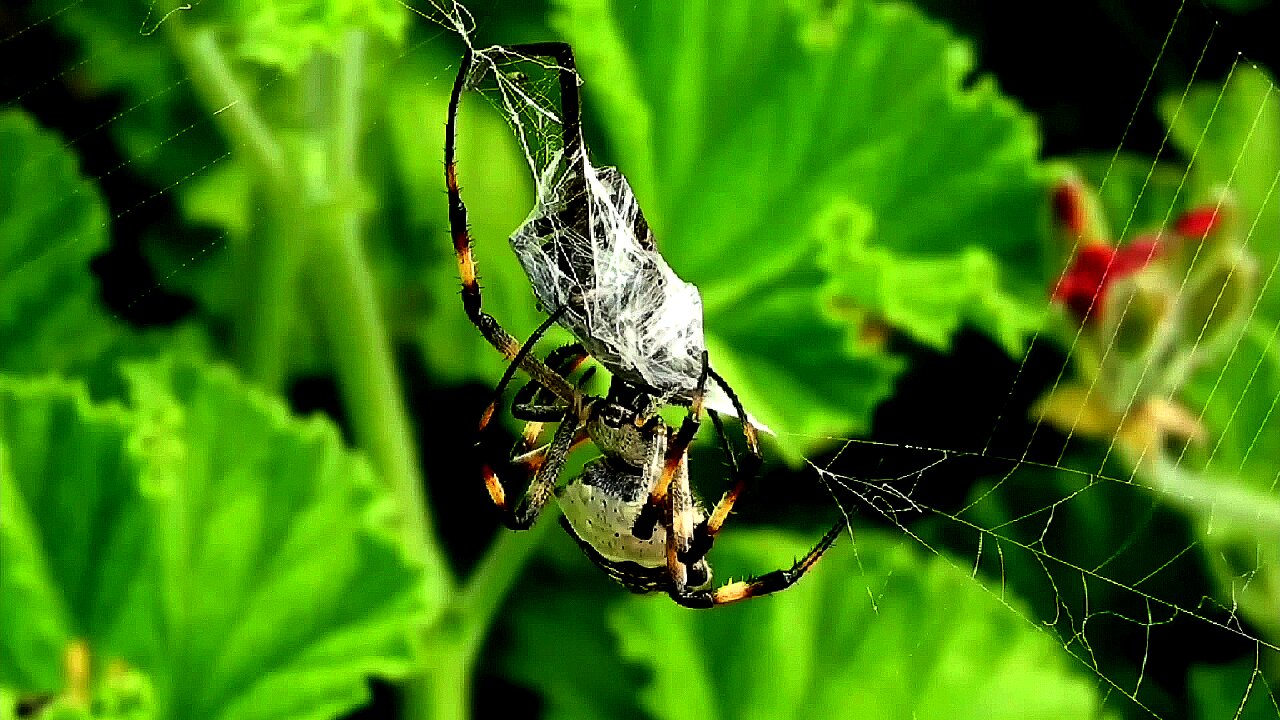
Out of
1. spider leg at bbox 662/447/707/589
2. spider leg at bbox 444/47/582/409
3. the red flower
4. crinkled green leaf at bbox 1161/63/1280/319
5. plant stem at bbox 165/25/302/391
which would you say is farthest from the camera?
crinkled green leaf at bbox 1161/63/1280/319

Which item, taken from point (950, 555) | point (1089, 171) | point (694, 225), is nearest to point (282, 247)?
point (694, 225)

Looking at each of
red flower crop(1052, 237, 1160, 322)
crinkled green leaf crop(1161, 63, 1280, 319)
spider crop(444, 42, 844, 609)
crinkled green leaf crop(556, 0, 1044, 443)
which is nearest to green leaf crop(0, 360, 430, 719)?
spider crop(444, 42, 844, 609)

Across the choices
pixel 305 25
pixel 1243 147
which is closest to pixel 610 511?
pixel 305 25

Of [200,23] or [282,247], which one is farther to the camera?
[282,247]

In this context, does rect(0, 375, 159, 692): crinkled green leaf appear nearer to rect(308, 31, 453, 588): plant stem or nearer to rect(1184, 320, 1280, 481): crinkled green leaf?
rect(308, 31, 453, 588): plant stem

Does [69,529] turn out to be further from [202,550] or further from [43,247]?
[43,247]

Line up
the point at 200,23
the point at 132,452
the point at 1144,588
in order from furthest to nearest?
the point at 1144,588, the point at 132,452, the point at 200,23

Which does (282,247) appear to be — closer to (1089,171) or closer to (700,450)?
(700,450)
